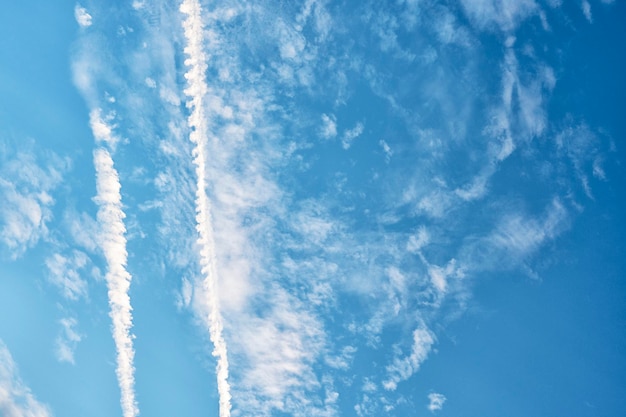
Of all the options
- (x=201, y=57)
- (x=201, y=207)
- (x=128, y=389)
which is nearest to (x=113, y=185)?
(x=201, y=207)

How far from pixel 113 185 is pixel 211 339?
18524mm

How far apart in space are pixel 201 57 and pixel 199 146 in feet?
26.8

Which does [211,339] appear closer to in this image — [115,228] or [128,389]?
[128,389]

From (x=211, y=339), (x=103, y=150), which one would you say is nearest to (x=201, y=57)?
(x=103, y=150)

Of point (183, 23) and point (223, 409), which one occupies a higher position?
point (183, 23)

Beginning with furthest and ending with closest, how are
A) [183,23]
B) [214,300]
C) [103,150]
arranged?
1. [214,300]
2. [103,150]
3. [183,23]

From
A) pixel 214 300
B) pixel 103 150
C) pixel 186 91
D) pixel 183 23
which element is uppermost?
pixel 183 23

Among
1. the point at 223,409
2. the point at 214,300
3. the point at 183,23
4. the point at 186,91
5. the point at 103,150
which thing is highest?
the point at 183,23

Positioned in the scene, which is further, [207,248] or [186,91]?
[207,248]

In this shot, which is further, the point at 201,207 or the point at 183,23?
the point at 201,207

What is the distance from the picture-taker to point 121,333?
171 ft

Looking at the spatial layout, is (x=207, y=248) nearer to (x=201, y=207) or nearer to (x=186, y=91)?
(x=201, y=207)

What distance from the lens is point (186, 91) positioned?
150 feet

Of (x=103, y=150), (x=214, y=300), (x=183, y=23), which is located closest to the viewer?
(x=183, y=23)
